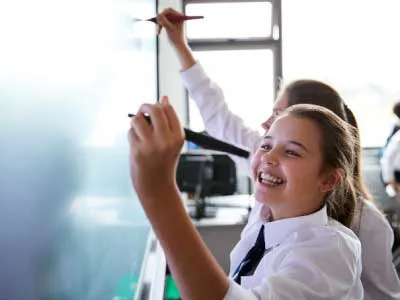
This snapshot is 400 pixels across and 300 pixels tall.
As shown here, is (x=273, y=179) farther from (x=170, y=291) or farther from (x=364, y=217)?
(x=170, y=291)

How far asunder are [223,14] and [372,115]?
1.43 meters

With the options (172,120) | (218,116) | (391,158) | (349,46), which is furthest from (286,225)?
(349,46)

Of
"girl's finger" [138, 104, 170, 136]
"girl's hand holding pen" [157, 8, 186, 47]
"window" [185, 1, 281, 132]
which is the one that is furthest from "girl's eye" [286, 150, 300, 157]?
"window" [185, 1, 281, 132]

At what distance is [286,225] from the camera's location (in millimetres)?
921

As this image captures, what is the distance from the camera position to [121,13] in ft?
3.74

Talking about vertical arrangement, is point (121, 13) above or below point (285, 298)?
above

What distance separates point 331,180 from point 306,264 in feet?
0.65

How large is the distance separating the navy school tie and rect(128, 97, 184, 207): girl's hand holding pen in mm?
499

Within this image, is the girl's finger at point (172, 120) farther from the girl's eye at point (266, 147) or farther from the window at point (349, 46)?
the window at point (349, 46)

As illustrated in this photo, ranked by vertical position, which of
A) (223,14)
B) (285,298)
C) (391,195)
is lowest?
(391,195)

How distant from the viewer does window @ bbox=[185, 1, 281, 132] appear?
13.1 ft

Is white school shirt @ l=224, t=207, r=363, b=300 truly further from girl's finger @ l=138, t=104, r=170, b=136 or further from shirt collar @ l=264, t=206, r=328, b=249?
girl's finger @ l=138, t=104, r=170, b=136

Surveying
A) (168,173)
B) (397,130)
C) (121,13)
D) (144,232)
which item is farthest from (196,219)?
(168,173)

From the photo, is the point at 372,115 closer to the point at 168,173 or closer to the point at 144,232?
the point at 144,232
